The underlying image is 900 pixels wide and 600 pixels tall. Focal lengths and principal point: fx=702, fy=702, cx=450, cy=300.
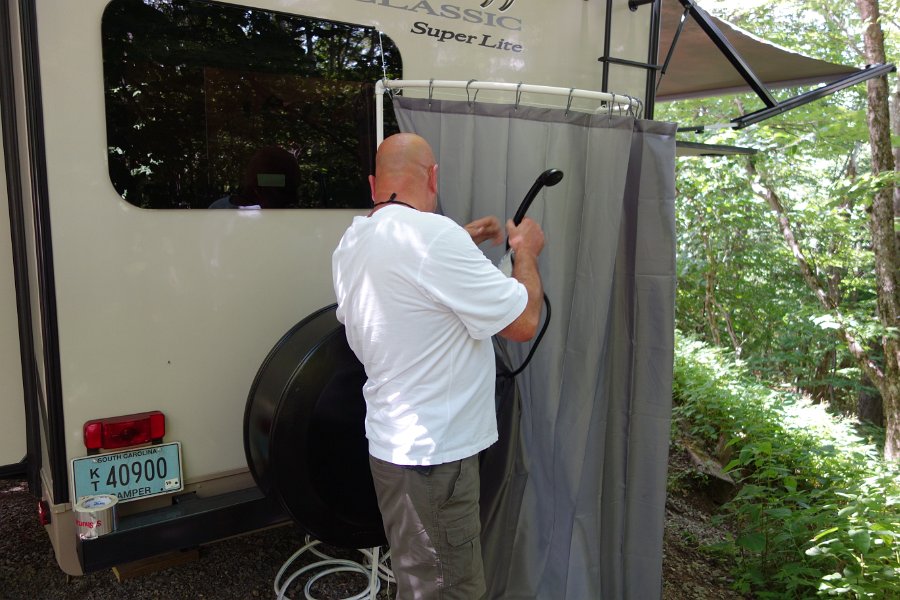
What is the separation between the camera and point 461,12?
9.61 ft

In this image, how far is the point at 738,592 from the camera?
A: 134 inches

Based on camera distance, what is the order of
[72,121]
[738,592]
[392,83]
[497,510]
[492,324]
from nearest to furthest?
[492,324]
[72,121]
[392,83]
[497,510]
[738,592]

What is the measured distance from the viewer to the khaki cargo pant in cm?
205

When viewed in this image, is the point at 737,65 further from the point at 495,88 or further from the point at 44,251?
the point at 44,251

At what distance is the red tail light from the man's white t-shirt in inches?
36.0

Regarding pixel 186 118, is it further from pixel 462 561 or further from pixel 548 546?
pixel 548 546

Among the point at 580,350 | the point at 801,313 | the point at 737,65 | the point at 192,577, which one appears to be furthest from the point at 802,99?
the point at 801,313

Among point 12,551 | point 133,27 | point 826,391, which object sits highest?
point 133,27

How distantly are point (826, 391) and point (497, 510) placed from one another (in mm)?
12286

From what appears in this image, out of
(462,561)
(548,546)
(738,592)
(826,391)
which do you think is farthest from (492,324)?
(826,391)

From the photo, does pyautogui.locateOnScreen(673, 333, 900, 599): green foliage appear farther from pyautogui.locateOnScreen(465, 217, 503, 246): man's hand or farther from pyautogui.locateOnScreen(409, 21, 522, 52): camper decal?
pyautogui.locateOnScreen(409, 21, 522, 52): camper decal

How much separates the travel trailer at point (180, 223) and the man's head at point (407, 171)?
14.6 inches

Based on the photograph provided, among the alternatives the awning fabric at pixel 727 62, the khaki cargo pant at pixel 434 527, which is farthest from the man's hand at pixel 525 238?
the awning fabric at pixel 727 62

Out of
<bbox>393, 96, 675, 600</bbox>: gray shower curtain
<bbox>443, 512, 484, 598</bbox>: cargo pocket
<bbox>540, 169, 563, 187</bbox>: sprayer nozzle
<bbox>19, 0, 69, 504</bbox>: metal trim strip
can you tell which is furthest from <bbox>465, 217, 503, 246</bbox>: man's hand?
<bbox>19, 0, 69, 504</bbox>: metal trim strip
